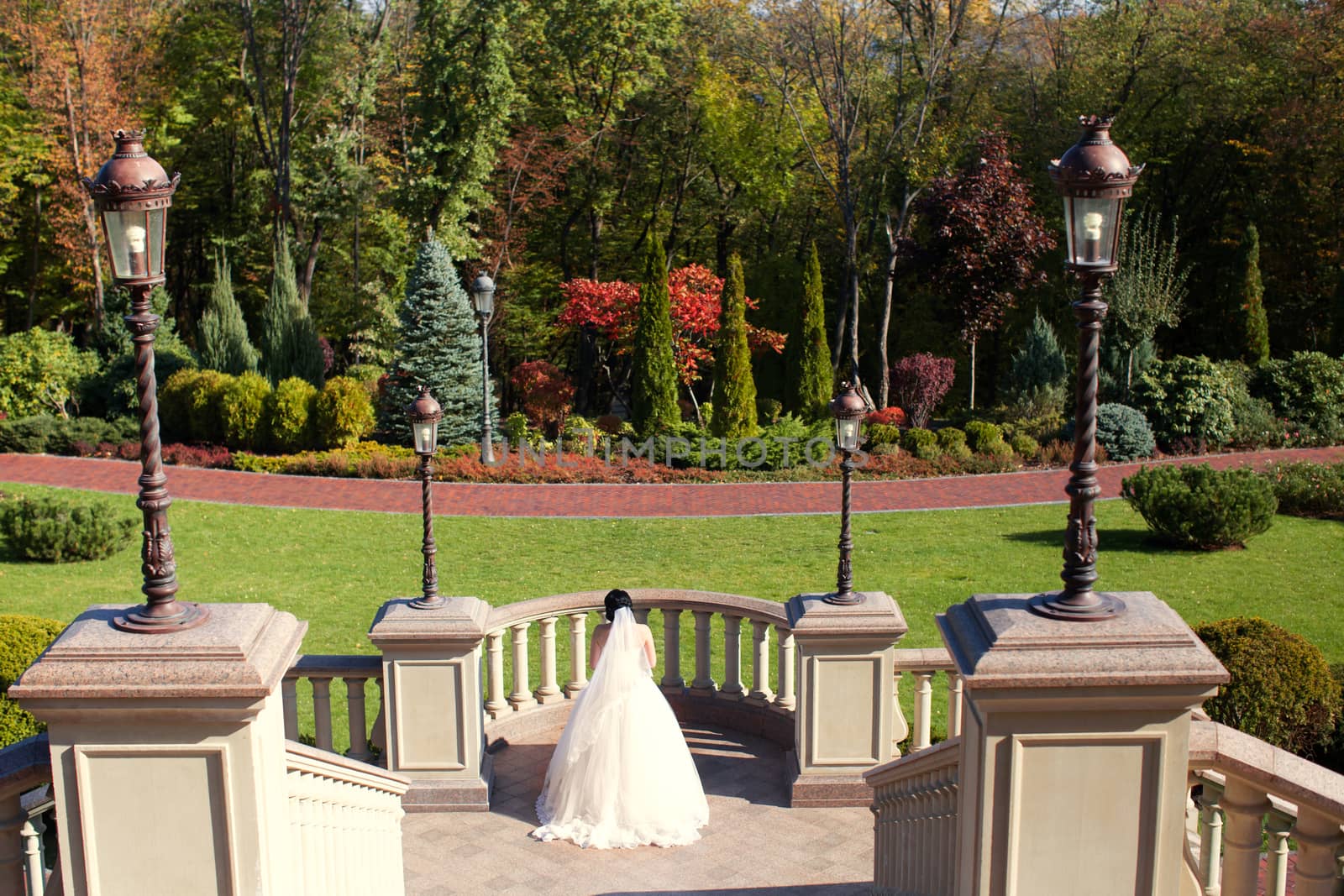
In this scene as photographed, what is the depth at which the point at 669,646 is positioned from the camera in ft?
28.7

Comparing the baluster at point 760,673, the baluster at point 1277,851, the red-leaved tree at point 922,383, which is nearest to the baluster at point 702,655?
the baluster at point 760,673

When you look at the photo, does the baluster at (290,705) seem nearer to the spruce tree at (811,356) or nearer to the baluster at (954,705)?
the baluster at (954,705)

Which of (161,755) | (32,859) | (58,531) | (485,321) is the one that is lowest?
(58,531)

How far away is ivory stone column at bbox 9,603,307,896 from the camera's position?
3973 millimetres

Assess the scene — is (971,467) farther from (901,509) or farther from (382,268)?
(382,268)

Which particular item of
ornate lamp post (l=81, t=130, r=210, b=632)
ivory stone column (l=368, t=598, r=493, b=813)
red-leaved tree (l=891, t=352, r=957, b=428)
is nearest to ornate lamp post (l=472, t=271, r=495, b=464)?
red-leaved tree (l=891, t=352, r=957, b=428)

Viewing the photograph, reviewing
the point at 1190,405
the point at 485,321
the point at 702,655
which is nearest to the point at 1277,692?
the point at 702,655

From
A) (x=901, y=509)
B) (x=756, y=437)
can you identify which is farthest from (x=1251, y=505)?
(x=756, y=437)

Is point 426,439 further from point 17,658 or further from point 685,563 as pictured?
point 685,563

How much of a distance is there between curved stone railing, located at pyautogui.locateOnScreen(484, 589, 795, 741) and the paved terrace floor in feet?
2.29

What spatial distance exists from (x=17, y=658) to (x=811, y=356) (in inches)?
747

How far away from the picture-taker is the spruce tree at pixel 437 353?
77.1ft

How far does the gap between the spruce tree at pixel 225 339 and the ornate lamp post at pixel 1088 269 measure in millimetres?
24115

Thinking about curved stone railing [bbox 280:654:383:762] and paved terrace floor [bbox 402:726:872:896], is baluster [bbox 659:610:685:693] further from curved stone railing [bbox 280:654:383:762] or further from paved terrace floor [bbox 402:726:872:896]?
curved stone railing [bbox 280:654:383:762]
